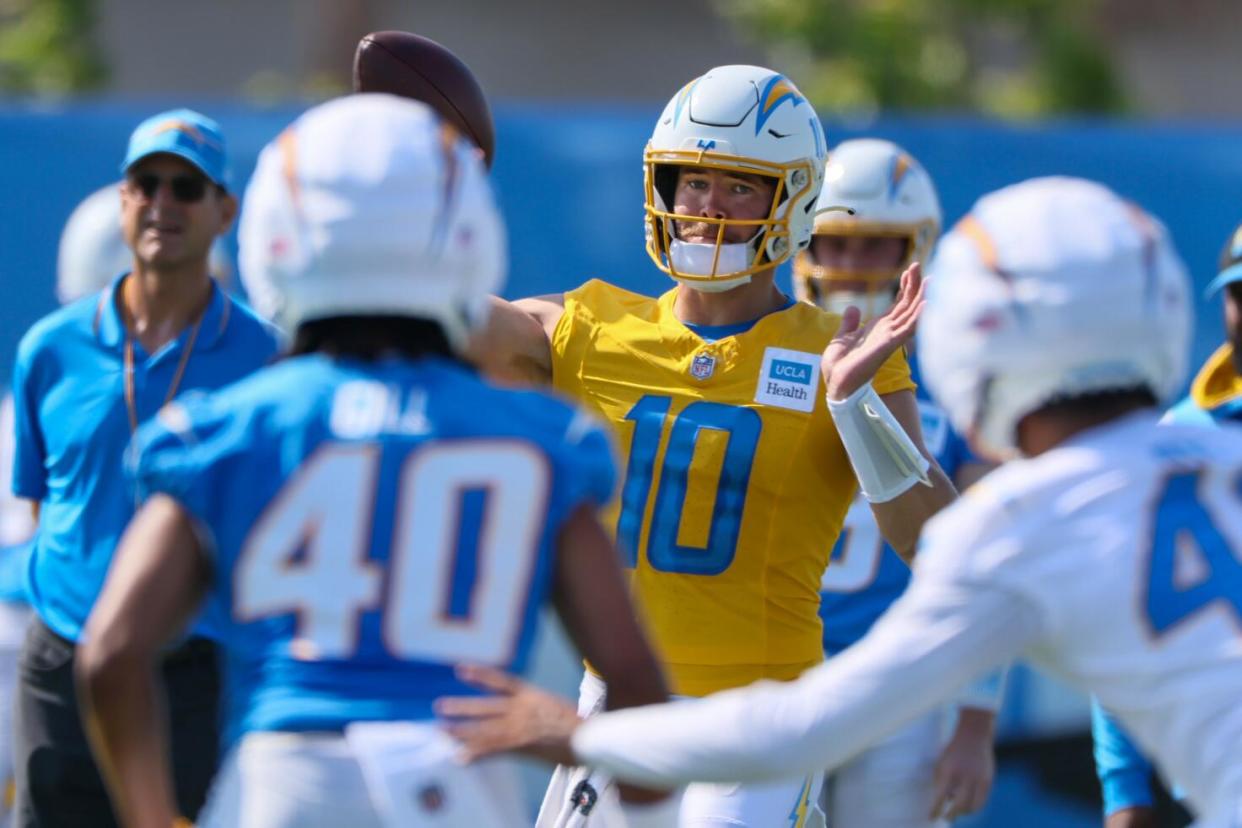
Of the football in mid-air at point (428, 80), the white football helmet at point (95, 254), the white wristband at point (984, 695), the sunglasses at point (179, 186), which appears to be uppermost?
the football in mid-air at point (428, 80)

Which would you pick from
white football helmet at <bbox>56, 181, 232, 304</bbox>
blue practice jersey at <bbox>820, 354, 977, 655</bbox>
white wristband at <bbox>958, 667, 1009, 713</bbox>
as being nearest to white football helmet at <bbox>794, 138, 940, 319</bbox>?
blue practice jersey at <bbox>820, 354, 977, 655</bbox>

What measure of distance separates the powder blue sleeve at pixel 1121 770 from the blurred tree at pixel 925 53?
855 cm

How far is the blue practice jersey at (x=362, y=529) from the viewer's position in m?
2.29

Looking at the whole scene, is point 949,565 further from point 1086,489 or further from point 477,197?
point 477,197

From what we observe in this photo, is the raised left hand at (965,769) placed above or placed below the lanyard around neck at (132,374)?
below

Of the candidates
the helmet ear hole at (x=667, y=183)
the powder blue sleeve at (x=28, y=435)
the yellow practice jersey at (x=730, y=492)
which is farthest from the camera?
the powder blue sleeve at (x=28, y=435)

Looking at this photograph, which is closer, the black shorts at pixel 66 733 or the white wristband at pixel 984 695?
the black shorts at pixel 66 733

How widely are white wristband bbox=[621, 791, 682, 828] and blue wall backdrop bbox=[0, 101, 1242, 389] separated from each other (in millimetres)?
3382

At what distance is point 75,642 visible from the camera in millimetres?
4203

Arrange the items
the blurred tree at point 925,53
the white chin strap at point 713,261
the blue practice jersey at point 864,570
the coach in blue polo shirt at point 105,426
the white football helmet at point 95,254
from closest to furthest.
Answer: the white chin strap at point 713,261 < the coach in blue polo shirt at point 105,426 < the blue practice jersey at point 864,570 < the white football helmet at point 95,254 < the blurred tree at point 925,53

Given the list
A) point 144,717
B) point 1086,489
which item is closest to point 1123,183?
point 1086,489

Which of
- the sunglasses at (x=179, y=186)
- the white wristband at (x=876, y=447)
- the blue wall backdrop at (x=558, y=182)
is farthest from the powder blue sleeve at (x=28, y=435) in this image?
the blue wall backdrop at (x=558, y=182)

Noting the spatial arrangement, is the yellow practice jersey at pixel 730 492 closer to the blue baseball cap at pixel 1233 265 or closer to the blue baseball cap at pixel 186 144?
the blue baseball cap at pixel 1233 265

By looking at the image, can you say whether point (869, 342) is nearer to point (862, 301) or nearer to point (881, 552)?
point (881, 552)
